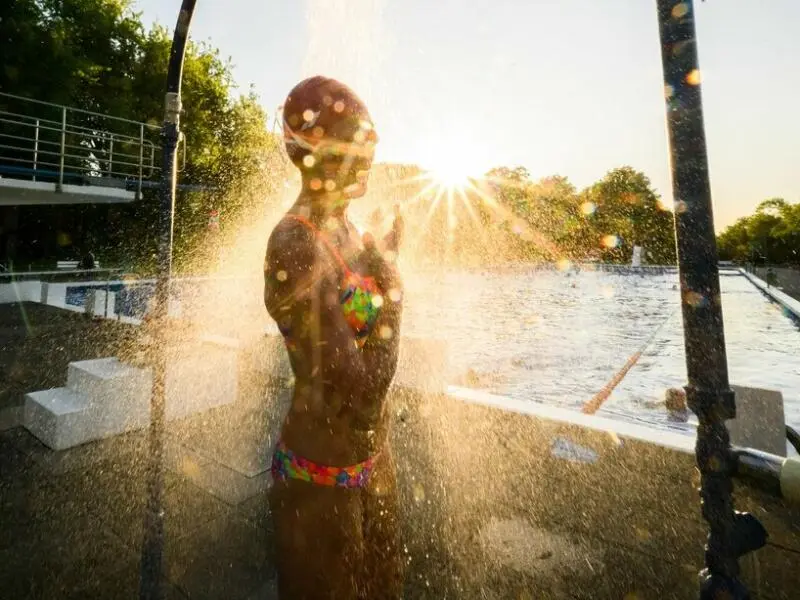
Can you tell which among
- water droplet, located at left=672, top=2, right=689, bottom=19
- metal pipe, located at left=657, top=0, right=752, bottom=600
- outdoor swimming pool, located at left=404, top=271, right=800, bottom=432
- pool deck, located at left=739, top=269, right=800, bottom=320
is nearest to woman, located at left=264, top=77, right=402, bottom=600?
metal pipe, located at left=657, top=0, right=752, bottom=600

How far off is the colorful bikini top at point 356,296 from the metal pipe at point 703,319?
3.70 feet

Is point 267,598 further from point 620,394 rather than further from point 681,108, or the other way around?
point 620,394

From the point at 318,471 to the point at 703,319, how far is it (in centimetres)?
152

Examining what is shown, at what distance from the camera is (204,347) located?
6.76 m

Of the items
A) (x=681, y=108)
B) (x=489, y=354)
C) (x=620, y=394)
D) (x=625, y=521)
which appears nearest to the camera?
(x=681, y=108)

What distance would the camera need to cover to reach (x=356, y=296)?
1.80m

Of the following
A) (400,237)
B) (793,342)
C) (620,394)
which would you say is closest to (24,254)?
(620,394)

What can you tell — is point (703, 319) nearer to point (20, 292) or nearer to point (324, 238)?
point (324, 238)

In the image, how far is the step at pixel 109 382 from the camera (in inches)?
203

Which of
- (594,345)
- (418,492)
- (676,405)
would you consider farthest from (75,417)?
(594,345)

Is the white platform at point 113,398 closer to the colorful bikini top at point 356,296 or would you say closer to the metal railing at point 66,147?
the colorful bikini top at point 356,296

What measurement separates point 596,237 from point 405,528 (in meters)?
129

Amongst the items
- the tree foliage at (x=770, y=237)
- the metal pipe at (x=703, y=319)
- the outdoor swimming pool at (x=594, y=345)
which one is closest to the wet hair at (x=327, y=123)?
the metal pipe at (x=703, y=319)

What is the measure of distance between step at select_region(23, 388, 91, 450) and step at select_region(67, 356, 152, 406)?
12 centimetres
